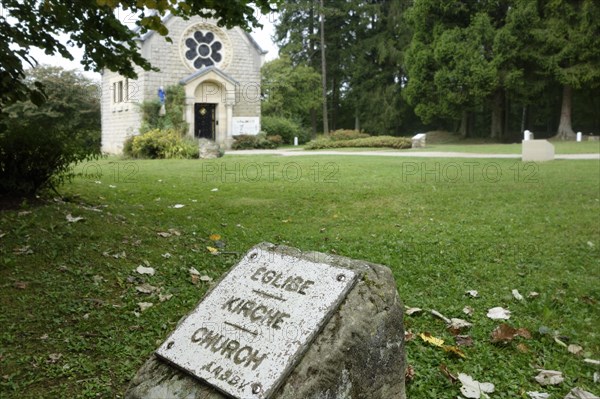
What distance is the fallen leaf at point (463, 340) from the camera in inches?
148

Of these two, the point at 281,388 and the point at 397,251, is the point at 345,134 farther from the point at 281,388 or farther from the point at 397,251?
the point at 281,388

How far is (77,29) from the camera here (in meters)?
6.27

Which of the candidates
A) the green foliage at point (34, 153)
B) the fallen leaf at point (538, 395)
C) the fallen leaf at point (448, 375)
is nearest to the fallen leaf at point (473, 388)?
the fallen leaf at point (448, 375)

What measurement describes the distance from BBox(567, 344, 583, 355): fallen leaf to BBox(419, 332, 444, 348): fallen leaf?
37.0 inches

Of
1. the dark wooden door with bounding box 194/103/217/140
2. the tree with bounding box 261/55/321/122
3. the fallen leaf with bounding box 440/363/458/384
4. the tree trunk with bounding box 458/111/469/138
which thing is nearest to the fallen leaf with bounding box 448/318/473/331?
the fallen leaf with bounding box 440/363/458/384

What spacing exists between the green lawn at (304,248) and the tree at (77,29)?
5.48 ft

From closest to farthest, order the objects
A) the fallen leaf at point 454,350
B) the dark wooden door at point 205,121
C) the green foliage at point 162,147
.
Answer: the fallen leaf at point 454,350, the green foliage at point 162,147, the dark wooden door at point 205,121

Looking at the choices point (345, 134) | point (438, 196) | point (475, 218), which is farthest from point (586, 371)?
point (345, 134)

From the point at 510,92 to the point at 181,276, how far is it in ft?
111

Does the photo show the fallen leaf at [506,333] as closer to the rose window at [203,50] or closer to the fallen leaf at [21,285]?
the fallen leaf at [21,285]

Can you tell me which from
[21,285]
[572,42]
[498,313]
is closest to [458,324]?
[498,313]

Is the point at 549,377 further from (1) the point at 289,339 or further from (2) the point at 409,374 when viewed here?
(1) the point at 289,339

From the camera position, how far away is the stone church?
30.0 meters

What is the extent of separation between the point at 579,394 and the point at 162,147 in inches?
789
